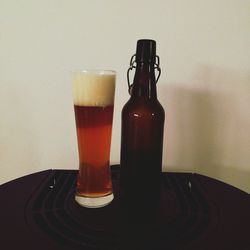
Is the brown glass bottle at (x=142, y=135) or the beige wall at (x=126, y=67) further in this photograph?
the beige wall at (x=126, y=67)

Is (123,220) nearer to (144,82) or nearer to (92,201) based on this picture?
(92,201)

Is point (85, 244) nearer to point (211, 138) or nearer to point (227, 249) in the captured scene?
point (227, 249)

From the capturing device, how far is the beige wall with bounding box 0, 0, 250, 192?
0.77 meters

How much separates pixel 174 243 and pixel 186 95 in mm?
513

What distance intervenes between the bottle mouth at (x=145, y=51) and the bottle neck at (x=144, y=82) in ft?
0.04

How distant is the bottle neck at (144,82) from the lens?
1.62ft

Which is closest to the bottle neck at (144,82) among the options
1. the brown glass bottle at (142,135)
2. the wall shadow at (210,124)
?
the brown glass bottle at (142,135)

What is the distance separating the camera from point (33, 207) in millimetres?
490

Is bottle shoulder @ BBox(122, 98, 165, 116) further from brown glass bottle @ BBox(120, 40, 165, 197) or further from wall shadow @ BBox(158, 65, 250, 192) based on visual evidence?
wall shadow @ BBox(158, 65, 250, 192)

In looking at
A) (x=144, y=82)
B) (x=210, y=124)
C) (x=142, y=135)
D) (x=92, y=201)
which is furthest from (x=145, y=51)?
(x=210, y=124)

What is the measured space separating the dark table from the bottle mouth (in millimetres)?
275

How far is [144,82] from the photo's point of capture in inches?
19.6

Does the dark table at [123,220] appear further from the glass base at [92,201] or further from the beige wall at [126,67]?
the beige wall at [126,67]

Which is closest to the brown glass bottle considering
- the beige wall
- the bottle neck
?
the bottle neck
